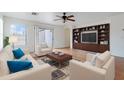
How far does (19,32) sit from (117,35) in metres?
6.09

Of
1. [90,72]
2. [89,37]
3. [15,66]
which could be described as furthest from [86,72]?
[89,37]

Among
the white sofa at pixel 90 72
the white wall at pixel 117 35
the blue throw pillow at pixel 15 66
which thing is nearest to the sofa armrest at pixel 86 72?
the white sofa at pixel 90 72

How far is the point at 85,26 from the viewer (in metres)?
7.57

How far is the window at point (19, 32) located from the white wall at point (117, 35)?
565cm

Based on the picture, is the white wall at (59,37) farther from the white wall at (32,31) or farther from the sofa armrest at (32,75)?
the sofa armrest at (32,75)

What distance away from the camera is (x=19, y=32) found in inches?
255

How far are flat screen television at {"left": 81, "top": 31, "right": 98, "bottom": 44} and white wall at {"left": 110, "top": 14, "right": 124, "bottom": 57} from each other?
126cm

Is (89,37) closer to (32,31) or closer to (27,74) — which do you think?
(32,31)

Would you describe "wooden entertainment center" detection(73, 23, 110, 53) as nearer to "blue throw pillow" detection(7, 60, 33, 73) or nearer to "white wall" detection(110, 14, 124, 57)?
"white wall" detection(110, 14, 124, 57)

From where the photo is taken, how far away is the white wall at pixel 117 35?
502 cm
